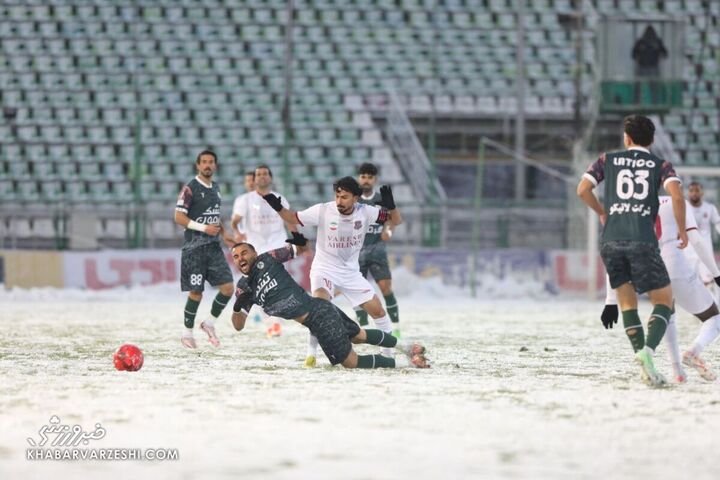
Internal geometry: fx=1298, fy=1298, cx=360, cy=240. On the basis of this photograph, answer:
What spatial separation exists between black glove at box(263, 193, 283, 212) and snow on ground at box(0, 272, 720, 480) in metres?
1.36

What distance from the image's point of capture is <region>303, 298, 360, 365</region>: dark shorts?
34.4 ft

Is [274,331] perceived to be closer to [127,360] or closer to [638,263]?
[127,360]

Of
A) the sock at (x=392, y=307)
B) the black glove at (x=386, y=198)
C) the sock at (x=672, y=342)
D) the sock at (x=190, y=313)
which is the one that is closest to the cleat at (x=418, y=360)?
the black glove at (x=386, y=198)

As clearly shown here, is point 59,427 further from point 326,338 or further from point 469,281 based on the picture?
point 469,281

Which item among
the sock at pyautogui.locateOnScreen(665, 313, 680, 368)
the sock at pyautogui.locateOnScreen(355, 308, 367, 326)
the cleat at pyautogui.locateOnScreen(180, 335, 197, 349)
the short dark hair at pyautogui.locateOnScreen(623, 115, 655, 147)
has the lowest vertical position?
the cleat at pyautogui.locateOnScreen(180, 335, 197, 349)

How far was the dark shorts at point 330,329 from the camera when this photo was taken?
1050 cm

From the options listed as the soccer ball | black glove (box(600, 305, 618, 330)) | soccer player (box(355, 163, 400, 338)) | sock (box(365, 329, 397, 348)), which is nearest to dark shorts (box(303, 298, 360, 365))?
sock (box(365, 329, 397, 348))

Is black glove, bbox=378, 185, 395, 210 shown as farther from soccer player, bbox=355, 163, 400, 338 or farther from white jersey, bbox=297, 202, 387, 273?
soccer player, bbox=355, 163, 400, 338

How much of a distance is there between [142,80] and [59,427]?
84.9 feet

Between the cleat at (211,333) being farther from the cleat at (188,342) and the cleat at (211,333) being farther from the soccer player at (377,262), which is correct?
the soccer player at (377,262)

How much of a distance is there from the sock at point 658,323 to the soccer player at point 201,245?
5.05 metres

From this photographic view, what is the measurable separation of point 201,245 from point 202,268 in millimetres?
242

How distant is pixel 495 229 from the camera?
87.3ft

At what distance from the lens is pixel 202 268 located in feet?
44.7
